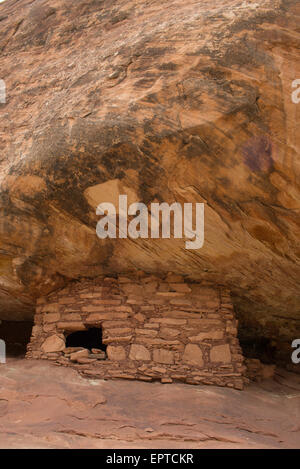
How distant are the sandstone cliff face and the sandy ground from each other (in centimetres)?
116

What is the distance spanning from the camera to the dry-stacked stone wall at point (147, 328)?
455cm

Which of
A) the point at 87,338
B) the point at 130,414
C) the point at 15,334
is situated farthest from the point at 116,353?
the point at 15,334

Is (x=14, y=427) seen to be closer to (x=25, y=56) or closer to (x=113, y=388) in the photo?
(x=113, y=388)

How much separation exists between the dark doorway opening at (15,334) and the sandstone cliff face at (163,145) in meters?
0.77

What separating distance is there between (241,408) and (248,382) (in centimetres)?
70

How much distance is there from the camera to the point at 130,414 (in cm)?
382

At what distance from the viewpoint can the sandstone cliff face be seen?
13.3ft

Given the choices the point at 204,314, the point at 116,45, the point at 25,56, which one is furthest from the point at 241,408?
the point at 25,56

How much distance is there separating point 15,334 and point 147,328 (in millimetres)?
2355

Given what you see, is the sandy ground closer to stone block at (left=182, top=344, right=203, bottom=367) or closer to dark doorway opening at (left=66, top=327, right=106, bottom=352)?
stone block at (left=182, top=344, right=203, bottom=367)

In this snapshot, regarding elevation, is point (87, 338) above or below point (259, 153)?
below

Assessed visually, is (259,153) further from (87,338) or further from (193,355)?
(87,338)

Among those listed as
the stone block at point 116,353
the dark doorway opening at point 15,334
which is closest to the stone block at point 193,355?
the stone block at point 116,353

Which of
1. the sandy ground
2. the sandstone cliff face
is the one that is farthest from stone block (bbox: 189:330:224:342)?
the sandstone cliff face
